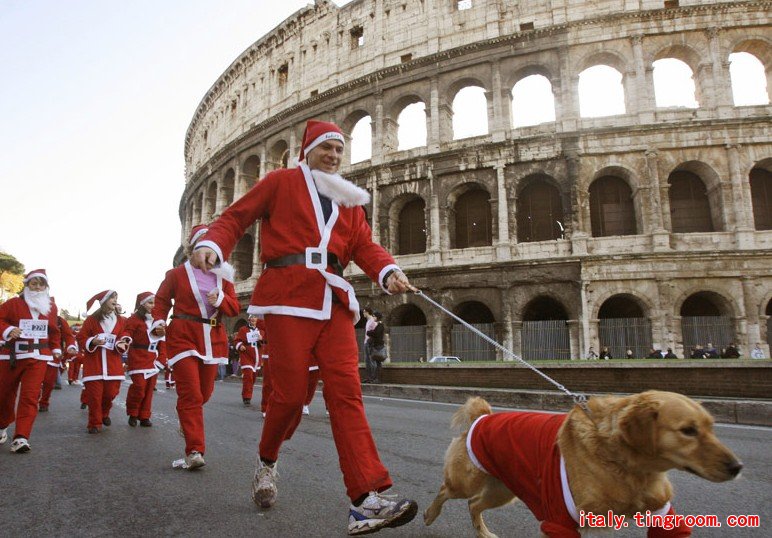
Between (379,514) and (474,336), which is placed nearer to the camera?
(379,514)

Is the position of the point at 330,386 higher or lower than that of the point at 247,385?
higher

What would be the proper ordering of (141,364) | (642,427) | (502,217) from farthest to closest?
1. (502,217)
2. (141,364)
3. (642,427)

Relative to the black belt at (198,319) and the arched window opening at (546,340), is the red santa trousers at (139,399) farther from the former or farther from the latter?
the arched window opening at (546,340)

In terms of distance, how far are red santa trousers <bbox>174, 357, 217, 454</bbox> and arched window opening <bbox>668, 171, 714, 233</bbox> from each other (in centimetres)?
2022

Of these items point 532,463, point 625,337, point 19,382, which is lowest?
point 532,463

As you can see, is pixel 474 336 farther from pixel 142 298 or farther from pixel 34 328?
pixel 34 328

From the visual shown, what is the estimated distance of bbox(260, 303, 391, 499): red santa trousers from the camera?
104 inches

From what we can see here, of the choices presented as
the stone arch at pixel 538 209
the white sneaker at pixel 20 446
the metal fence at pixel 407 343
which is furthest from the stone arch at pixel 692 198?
A: the white sneaker at pixel 20 446

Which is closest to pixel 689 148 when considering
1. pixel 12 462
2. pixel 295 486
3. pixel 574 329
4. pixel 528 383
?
pixel 574 329

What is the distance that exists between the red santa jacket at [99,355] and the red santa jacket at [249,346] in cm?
383

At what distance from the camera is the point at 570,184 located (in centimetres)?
1997

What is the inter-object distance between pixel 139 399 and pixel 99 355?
836 millimetres

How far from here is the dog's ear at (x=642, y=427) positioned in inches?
75.7

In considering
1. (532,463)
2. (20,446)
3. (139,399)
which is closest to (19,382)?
(20,446)
